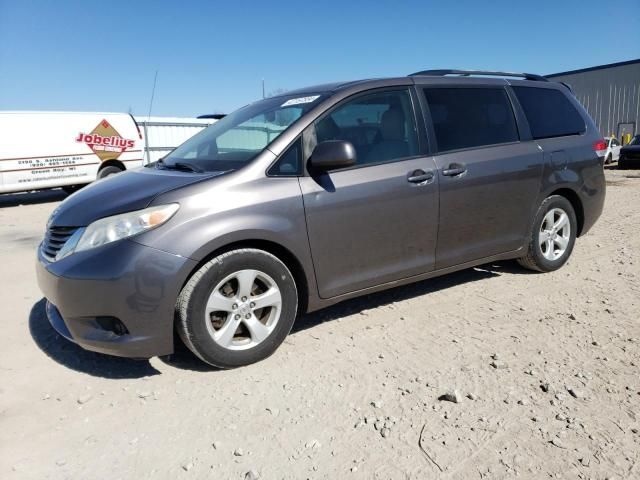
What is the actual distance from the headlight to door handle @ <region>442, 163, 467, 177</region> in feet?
6.55

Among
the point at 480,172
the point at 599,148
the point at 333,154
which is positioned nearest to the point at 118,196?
the point at 333,154

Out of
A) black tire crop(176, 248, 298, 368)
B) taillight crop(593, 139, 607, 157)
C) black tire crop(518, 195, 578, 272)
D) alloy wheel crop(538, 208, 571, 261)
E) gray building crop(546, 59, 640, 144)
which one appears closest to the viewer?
black tire crop(176, 248, 298, 368)

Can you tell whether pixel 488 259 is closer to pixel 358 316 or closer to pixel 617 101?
pixel 358 316

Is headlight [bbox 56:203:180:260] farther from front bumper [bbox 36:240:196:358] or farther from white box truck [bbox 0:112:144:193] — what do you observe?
white box truck [bbox 0:112:144:193]

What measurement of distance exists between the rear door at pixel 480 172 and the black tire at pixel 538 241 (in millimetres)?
153

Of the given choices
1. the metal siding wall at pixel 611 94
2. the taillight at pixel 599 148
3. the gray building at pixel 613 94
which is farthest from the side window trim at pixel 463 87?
the metal siding wall at pixel 611 94

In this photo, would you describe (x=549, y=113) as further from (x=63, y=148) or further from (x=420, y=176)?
(x=63, y=148)

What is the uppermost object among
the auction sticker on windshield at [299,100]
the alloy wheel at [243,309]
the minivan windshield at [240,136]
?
the auction sticker on windshield at [299,100]

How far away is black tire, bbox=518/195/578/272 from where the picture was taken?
4371 mm

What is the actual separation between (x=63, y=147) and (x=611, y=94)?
31.1 meters

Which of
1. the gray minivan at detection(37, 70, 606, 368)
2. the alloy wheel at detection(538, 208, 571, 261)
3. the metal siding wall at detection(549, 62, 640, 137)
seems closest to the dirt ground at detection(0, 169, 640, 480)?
the gray minivan at detection(37, 70, 606, 368)

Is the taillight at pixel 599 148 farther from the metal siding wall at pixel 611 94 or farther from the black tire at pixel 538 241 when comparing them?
the metal siding wall at pixel 611 94

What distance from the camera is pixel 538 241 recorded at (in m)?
4.43

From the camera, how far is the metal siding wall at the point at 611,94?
95.1 feet
